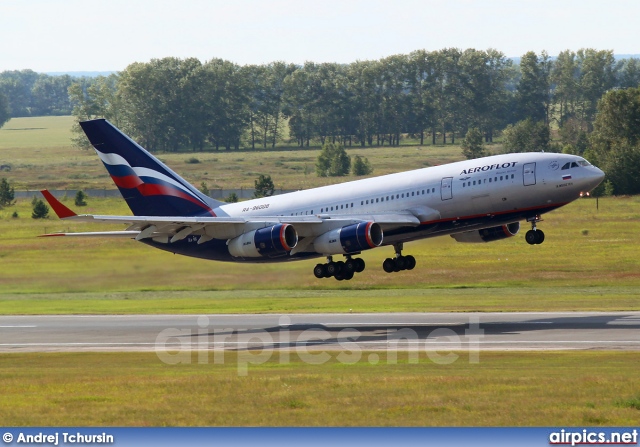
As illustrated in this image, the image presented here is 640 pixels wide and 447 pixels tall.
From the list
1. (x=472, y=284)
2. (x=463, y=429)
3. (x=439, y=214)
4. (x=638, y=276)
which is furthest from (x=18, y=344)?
(x=638, y=276)

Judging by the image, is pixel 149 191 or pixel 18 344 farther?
pixel 149 191

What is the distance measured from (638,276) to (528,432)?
53962 millimetres

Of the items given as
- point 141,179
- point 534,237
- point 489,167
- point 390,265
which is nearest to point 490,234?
point 534,237

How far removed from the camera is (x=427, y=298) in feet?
230

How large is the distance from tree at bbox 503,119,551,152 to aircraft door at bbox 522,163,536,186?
128 m

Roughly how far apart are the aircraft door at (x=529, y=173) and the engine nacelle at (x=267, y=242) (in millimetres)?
12979

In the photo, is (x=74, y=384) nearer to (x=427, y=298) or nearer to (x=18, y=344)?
(x=18, y=344)

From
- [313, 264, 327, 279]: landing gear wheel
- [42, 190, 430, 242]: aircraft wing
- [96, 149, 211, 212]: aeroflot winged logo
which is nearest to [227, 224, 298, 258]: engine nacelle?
[42, 190, 430, 242]: aircraft wing

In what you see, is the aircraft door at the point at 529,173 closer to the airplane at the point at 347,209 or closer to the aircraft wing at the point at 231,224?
the airplane at the point at 347,209

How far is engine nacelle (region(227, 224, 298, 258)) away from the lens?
5797cm

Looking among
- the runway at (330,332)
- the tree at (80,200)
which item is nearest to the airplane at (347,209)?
the runway at (330,332)

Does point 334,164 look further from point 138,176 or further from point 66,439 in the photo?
point 66,439

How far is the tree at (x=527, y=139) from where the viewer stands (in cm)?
18275

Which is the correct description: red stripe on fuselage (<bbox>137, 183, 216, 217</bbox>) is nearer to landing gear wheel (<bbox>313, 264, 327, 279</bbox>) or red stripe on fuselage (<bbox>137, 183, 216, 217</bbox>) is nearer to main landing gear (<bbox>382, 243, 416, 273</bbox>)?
landing gear wheel (<bbox>313, 264, 327, 279</bbox>)
